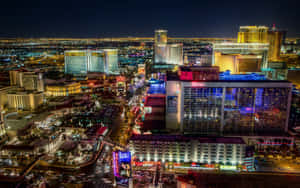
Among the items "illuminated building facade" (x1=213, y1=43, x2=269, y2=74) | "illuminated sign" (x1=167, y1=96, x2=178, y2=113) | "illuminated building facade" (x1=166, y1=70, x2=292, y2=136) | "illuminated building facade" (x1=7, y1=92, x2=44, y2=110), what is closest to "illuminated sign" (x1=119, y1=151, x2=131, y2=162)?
"illuminated building facade" (x1=166, y1=70, x2=292, y2=136)

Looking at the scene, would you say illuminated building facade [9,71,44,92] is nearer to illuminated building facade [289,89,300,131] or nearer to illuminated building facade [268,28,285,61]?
illuminated building facade [289,89,300,131]

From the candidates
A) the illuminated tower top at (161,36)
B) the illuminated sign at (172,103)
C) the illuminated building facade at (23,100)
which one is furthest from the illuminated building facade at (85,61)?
the illuminated sign at (172,103)

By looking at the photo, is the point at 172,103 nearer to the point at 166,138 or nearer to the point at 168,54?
the point at 166,138

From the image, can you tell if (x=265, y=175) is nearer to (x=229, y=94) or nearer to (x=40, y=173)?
(x=229, y=94)

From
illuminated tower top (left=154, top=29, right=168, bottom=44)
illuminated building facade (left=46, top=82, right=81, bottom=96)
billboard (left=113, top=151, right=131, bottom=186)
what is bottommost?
billboard (left=113, top=151, right=131, bottom=186)

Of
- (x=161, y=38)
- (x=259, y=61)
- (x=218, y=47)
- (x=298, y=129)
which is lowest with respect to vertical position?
(x=298, y=129)

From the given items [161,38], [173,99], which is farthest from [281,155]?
[161,38]

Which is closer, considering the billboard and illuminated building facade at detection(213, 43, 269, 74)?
A: the billboard

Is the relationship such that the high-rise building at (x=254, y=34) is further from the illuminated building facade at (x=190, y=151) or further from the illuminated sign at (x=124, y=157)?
the illuminated sign at (x=124, y=157)
